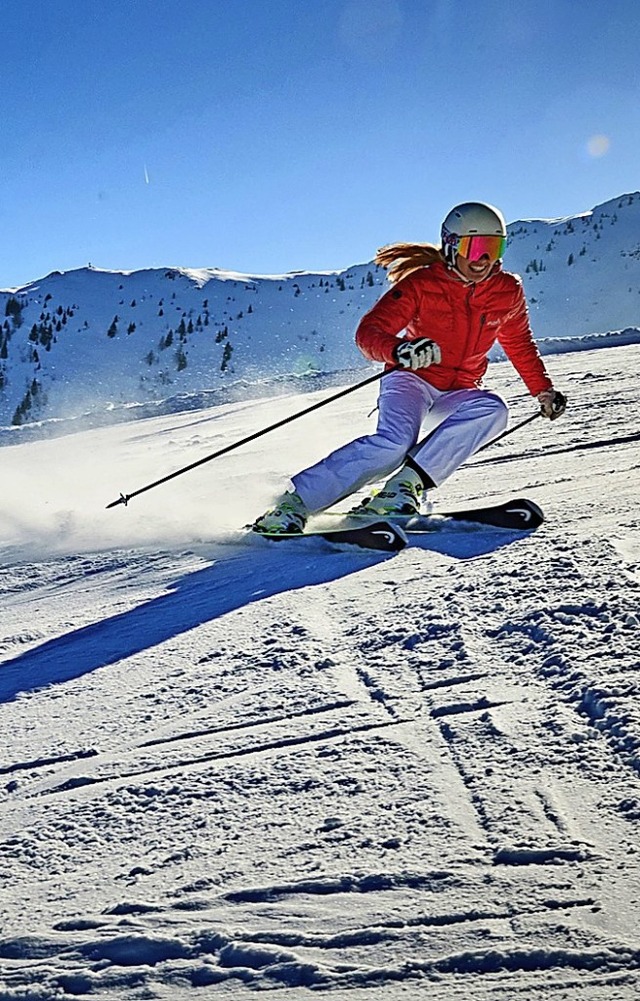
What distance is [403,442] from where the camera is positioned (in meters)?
3.69

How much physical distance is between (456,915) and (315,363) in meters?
13.3

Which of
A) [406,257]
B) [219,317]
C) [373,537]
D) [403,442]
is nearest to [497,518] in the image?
[373,537]

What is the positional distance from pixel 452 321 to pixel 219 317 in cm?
1301

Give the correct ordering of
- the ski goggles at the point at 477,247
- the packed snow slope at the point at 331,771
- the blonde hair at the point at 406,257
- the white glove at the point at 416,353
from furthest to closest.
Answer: the blonde hair at the point at 406,257 → the ski goggles at the point at 477,247 → the white glove at the point at 416,353 → the packed snow slope at the point at 331,771

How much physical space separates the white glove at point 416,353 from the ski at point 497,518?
2.11 ft

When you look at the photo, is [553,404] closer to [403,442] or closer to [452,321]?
[452,321]

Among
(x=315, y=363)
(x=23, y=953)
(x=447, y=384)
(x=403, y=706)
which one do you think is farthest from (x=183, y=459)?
(x=315, y=363)

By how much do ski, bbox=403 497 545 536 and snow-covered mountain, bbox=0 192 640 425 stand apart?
6.84 m

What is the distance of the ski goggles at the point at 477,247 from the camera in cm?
369

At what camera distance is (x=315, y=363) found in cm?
1418

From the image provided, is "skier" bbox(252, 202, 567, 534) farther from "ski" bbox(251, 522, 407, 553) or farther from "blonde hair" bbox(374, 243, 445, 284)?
"ski" bbox(251, 522, 407, 553)

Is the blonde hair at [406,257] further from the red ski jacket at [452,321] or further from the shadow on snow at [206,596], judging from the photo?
the shadow on snow at [206,596]

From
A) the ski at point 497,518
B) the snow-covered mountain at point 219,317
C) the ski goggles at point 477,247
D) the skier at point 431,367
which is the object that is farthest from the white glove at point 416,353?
the snow-covered mountain at point 219,317

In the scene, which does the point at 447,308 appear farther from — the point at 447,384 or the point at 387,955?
the point at 387,955
